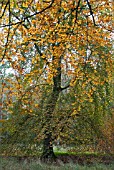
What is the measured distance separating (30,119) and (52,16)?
411cm

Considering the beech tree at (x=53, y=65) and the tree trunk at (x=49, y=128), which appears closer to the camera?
the beech tree at (x=53, y=65)

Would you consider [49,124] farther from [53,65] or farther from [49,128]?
[53,65]

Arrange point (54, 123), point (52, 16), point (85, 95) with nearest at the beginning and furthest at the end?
point (52, 16) → point (85, 95) → point (54, 123)

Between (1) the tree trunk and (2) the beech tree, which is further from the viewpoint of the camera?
(1) the tree trunk

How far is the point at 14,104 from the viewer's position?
7.70 metres

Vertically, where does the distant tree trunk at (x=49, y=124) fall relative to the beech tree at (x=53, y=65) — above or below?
below

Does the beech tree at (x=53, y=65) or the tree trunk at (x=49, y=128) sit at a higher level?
the beech tree at (x=53, y=65)

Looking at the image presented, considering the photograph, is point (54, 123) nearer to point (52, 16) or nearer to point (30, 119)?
point (30, 119)

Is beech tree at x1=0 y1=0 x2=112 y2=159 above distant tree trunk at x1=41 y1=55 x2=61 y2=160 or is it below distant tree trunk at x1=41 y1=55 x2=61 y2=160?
above

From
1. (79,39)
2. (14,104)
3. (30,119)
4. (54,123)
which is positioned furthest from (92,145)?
(79,39)

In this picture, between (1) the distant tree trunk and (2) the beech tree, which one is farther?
(1) the distant tree trunk

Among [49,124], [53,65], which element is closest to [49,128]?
[49,124]

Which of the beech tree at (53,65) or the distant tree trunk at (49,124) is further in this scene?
the distant tree trunk at (49,124)

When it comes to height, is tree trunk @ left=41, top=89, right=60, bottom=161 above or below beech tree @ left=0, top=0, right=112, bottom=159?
below
